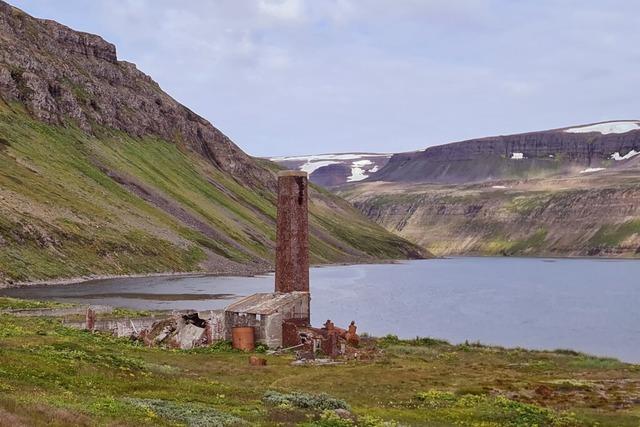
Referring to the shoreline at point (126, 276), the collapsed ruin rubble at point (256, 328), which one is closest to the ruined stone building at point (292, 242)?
the collapsed ruin rubble at point (256, 328)

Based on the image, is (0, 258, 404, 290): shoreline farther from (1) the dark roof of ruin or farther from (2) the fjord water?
(1) the dark roof of ruin

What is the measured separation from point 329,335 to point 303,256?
10.8 metres

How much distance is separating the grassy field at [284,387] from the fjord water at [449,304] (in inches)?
1084

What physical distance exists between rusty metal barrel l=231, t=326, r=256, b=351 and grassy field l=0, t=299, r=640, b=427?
2.87 feet

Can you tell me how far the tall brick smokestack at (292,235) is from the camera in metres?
62.0

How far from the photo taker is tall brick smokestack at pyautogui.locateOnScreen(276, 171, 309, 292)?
62.0 metres

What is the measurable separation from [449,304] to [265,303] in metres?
70.0

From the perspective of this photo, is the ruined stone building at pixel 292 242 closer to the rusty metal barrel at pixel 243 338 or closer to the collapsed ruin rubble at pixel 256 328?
the collapsed ruin rubble at pixel 256 328

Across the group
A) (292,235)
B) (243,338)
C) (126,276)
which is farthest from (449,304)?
(243,338)

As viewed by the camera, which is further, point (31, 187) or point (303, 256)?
point (31, 187)

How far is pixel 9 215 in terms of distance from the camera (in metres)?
132

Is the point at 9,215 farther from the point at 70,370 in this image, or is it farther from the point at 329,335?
the point at 70,370

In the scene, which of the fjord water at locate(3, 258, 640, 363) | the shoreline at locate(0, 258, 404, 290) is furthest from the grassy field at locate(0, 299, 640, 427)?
the shoreline at locate(0, 258, 404, 290)

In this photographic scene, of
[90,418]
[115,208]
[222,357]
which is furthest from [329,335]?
[115,208]
